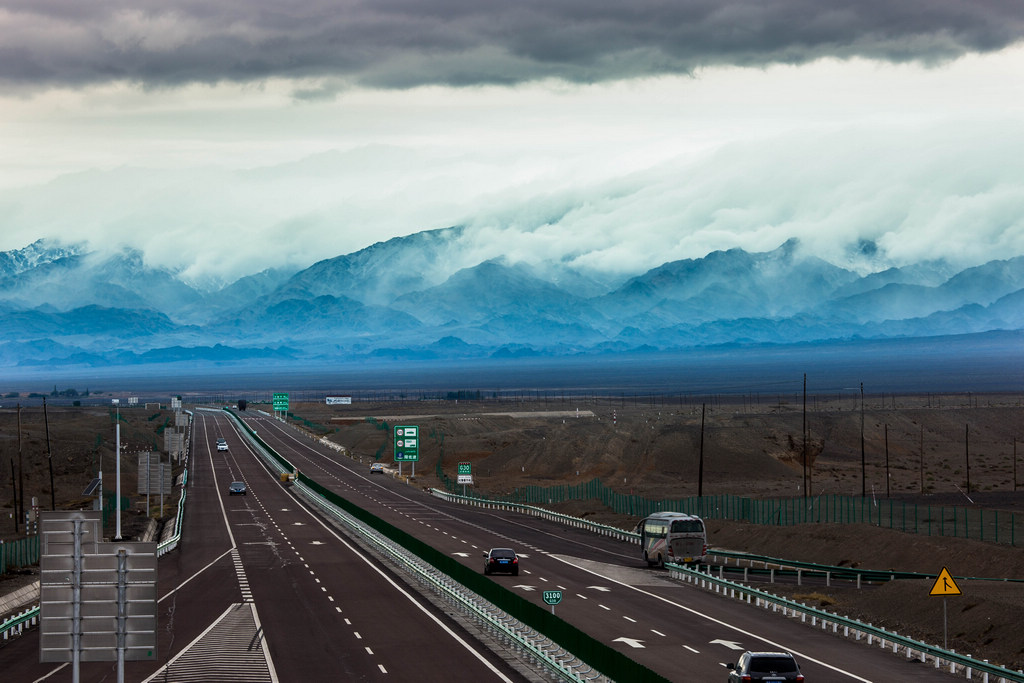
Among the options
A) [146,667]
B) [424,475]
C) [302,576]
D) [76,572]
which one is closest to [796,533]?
[302,576]

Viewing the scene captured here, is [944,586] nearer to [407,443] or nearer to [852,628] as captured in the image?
[852,628]

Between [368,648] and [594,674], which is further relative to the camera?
[368,648]

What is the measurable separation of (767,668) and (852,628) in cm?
1475

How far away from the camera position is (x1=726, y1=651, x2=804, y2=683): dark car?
32375mm

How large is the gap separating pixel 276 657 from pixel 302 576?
851 inches

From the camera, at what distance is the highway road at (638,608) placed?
39812mm

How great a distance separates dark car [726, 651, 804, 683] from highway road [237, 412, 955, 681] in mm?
4380

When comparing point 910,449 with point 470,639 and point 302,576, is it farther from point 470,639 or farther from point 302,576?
point 470,639

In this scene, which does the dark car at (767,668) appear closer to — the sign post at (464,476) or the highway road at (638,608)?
the highway road at (638,608)

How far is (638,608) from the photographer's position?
172 feet

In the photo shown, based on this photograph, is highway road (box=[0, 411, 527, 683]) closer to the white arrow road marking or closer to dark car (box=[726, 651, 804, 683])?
the white arrow road marking

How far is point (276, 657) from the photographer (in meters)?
41.3

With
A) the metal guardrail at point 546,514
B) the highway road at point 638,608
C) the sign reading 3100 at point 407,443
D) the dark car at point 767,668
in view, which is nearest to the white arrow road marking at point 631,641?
the highway road at point 638,608

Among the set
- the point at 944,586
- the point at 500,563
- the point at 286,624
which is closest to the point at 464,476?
the point at 500,563
